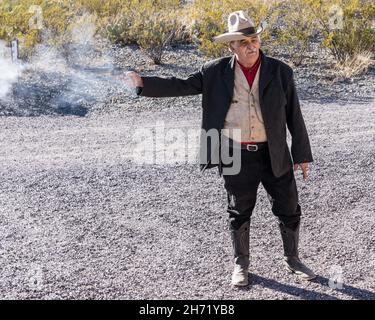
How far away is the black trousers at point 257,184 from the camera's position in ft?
14.5

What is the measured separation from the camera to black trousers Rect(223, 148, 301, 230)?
443 cm

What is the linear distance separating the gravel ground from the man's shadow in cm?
1

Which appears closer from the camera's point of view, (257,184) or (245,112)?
(245,112)

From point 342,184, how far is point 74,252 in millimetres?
2638

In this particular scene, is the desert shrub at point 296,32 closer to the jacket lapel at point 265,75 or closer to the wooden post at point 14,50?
the wooden post at point 14,50

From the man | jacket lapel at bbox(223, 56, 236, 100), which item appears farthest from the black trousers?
jacket lapel at bbox(223, 56, 236, 100)

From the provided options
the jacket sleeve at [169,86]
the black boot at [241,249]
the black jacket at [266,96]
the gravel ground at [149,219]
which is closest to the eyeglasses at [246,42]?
the black jacket at [266,96]

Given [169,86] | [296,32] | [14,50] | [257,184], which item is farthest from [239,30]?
[296,32]

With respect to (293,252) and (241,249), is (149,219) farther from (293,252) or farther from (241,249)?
(293,252)

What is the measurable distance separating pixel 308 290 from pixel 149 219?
1681mm

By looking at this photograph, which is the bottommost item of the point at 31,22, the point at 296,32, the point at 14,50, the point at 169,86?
the point at 169,86

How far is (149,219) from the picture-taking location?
5684 mm

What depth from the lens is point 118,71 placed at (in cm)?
1154

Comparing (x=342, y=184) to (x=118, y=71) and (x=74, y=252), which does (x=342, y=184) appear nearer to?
(x=74, y=252)
